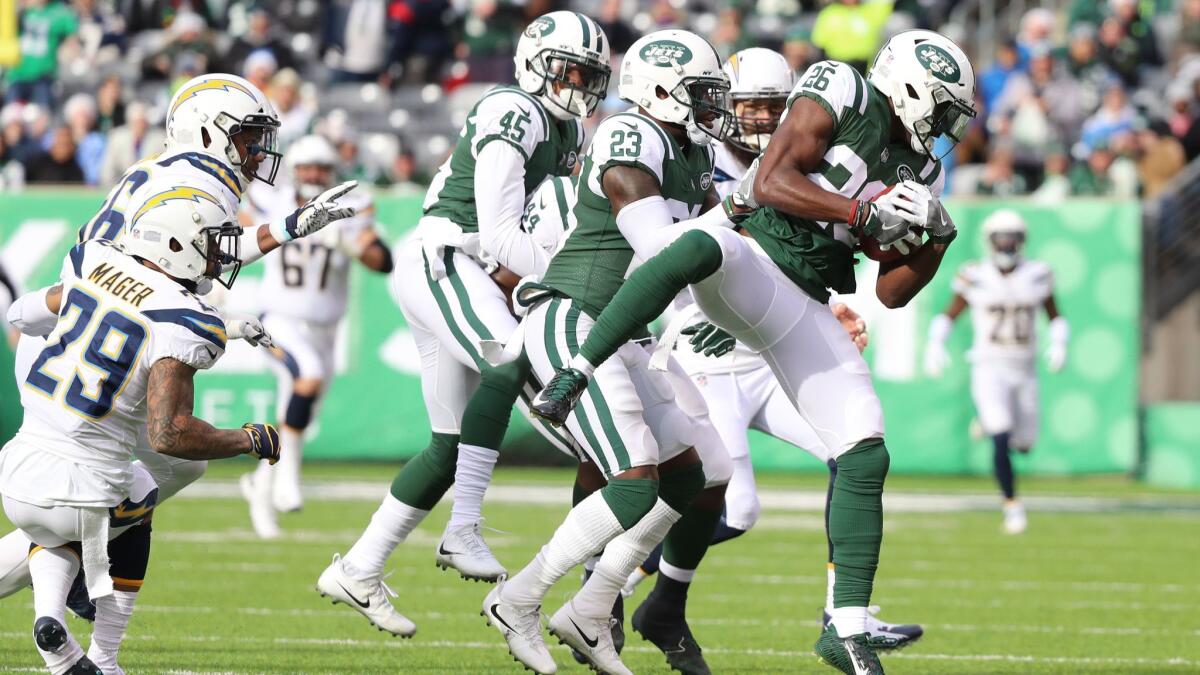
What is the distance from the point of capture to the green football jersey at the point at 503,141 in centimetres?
620

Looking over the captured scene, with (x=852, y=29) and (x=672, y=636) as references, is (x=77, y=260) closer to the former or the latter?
(x=672, y=636)

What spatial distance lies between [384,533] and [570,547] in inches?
41.1

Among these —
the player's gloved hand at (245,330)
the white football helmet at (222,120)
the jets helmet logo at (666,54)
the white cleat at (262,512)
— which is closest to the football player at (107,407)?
the player's gloved hand at (245,330)

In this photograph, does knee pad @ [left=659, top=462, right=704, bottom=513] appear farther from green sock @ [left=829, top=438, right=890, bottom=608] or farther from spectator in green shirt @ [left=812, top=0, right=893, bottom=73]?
spectator in green shirt @ [left=812, top=0, right=893, bottom=73]

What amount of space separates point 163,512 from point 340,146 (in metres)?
5.31

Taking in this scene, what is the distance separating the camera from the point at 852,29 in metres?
16.4

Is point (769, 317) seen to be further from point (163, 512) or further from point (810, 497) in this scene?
point (810, 497)

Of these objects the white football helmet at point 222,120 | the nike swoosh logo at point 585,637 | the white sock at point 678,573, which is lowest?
the white sock at point 678,573

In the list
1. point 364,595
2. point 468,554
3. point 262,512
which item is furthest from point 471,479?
point 262,512

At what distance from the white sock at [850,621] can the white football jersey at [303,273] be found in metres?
6.24

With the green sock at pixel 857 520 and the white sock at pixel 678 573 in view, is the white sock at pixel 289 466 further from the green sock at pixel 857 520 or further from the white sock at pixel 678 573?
the green sock at pixel 857 520

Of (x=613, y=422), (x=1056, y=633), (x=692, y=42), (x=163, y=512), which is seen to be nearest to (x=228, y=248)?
(x=613, y=422)

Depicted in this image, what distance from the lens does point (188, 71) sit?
17.2 m

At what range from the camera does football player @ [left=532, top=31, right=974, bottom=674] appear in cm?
500
